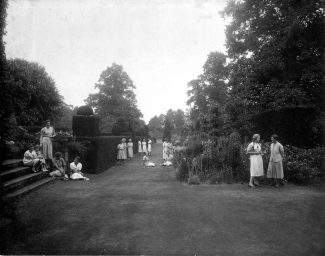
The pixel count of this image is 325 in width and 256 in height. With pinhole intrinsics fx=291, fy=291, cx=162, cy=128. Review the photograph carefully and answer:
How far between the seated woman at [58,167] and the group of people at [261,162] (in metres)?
6.91

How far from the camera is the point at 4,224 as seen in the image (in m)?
5.43

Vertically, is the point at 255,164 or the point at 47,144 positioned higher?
the point at 47,144

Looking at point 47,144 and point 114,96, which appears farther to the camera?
point 114,96

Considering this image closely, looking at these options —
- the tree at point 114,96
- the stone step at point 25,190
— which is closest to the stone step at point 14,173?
the stone step at point 25,190

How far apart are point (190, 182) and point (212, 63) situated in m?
32.3

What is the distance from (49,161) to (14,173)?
11.9ft

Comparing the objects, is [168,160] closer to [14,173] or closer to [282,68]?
[282,68]

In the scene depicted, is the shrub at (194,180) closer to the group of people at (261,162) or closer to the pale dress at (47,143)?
the group of people at (261,162)

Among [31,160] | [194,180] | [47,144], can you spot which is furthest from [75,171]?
[194,180]

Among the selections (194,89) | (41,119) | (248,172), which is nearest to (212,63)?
(194,89)

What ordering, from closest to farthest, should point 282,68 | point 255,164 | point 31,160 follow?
point 255,164 → point 31,160 → point 282,68

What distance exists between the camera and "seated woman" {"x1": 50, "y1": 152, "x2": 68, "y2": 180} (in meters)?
11.2

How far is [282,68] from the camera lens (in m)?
18.8

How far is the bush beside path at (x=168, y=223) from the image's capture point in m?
4.55
